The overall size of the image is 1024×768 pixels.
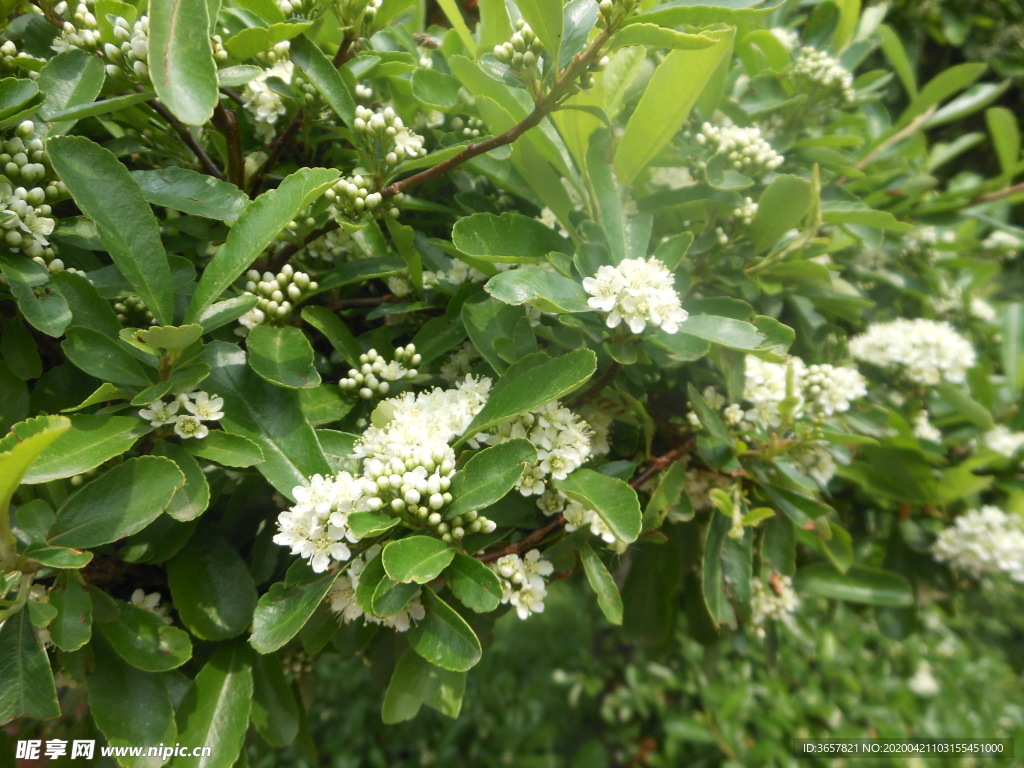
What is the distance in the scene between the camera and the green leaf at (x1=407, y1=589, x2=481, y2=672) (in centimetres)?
75

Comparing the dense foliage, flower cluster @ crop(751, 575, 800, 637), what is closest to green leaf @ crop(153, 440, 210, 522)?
the dense foliage

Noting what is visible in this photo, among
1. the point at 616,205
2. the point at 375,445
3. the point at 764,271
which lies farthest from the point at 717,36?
the point at 375,445

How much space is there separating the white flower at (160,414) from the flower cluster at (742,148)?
3.22ft

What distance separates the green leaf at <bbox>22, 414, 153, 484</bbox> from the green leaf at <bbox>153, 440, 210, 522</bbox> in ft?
0.14

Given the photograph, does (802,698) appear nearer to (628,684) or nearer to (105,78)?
(628,684)

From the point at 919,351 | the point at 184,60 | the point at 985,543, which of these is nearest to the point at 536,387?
the point at 184,60

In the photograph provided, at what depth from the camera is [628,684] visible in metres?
3.13

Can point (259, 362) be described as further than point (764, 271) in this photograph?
No

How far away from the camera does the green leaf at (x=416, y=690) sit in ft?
3.01

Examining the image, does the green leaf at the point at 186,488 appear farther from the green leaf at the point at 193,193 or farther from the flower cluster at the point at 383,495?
the green leaf at the point at 193,193

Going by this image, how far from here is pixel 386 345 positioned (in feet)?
3.36

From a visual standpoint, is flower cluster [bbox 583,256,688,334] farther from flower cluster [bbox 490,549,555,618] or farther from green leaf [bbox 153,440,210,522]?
green leaf [bbox 153,440,210,522]

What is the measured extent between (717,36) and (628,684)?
3.04 metres

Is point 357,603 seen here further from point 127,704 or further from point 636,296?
point 636,296
